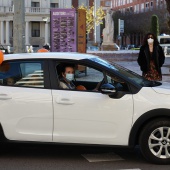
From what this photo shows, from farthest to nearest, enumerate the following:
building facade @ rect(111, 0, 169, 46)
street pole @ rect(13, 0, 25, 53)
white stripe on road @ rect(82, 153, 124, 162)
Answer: building facade @ rect(111, 0, 169, 46) < street pole @ rect(13, 0, 25, 53) < white stripe on road @ rect(82, 153, 124, 162)

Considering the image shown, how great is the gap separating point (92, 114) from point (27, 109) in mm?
903

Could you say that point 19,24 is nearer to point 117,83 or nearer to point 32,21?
point 117,83

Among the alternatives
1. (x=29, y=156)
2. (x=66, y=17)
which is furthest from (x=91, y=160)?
(x=66, y=17)

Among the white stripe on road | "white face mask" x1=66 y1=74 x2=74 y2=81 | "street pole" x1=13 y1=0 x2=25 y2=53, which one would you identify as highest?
"street pole" x1=13 y1=0 x2=25 y2=53

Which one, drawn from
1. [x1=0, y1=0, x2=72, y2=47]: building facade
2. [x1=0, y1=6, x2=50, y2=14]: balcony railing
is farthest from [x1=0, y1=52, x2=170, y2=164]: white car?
[x1=0, y1=6, x2=50, y2=14]: balcony railing

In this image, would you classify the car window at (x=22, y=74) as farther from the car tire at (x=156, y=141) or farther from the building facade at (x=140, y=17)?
the building facade at (x=140, y=17)

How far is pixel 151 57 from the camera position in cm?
993

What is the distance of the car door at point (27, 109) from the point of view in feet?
19.8

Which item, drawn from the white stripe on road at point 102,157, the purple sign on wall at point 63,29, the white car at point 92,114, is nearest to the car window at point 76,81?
the white car at point 92,114

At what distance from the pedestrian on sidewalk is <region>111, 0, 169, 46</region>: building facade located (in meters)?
56.6

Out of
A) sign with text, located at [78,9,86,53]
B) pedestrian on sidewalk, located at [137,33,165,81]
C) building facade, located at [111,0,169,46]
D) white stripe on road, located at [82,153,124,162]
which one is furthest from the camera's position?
building facade, located at [111,0,169,46]

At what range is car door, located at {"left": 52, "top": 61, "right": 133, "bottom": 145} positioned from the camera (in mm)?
5961

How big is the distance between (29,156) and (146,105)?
1.98 meters

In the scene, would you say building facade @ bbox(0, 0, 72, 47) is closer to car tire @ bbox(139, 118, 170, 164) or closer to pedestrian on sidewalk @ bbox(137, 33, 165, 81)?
pedestrian on sidewalk @ bbox(137, 33, 165, 81)
